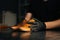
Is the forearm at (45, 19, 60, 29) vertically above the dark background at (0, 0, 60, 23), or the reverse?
the dark background at (0, 0, 60, 23)

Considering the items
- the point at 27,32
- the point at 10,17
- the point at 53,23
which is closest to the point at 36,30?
the point at 27,32

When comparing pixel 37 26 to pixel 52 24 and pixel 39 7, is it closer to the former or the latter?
pixel 52 24

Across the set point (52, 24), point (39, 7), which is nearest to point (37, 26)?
point (52, 24)

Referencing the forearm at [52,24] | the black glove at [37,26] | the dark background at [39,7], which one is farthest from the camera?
the dark background at [39,7]

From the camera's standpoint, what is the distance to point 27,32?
10.5 meters

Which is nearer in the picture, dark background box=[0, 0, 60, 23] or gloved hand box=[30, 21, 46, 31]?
gloved hand box=[30, 21, 46, 31]

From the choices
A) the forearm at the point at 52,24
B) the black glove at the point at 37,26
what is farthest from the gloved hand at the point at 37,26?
the forearm at the point at 52,24

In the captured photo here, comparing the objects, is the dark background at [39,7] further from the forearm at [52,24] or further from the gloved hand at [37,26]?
the gloved hand at [37,26]

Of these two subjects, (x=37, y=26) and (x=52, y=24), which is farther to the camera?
(x=52, y=24)

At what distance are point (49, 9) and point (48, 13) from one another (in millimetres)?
224

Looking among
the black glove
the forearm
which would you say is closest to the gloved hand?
the black glove


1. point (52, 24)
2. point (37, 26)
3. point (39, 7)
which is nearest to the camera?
point (37, 26)

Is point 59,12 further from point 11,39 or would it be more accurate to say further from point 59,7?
point 11,39

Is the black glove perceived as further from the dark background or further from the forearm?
the dark background
